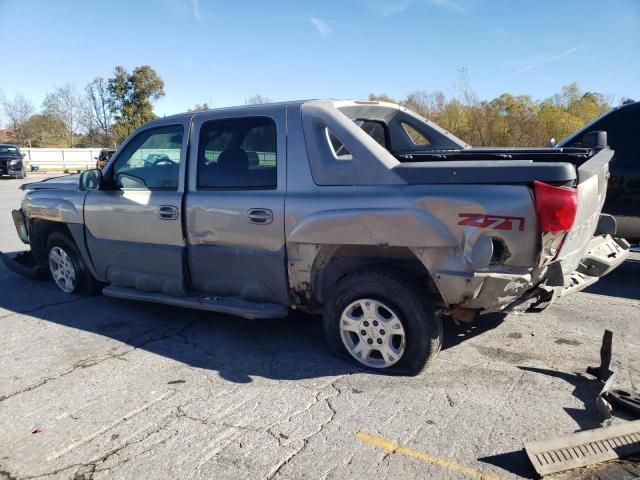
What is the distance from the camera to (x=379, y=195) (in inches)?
141

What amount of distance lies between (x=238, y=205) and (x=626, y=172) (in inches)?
189

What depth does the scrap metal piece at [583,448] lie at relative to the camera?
102 inches

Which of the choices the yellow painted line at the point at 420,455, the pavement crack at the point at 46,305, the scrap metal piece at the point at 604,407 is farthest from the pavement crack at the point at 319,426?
the pavement crack at the point at 46,305

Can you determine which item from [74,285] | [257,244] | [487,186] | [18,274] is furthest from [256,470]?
[18,274]

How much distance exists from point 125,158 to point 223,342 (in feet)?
7.07

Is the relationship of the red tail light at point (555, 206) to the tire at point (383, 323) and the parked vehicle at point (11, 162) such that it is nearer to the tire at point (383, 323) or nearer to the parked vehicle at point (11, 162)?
the tire at point (383, 323)

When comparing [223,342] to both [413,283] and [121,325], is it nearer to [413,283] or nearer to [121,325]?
[121,325]

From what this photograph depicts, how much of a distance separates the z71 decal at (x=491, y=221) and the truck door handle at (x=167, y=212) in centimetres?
256

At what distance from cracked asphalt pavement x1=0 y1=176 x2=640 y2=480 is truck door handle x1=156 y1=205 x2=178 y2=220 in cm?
108

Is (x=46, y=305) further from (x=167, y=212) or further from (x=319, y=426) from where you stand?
(x=319, y=426)

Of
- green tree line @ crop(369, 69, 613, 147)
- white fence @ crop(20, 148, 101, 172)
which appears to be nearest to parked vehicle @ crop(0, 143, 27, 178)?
white fence @ crop(20, 148, 101, 172)

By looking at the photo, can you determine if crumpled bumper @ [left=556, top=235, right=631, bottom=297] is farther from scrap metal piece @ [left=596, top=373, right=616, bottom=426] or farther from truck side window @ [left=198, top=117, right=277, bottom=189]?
truck side window @ [left=198, top=117, right=277, bottom=189]

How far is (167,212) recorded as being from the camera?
4629mm

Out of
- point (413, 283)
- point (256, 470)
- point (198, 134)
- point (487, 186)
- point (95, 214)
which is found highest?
point (198, 134)
